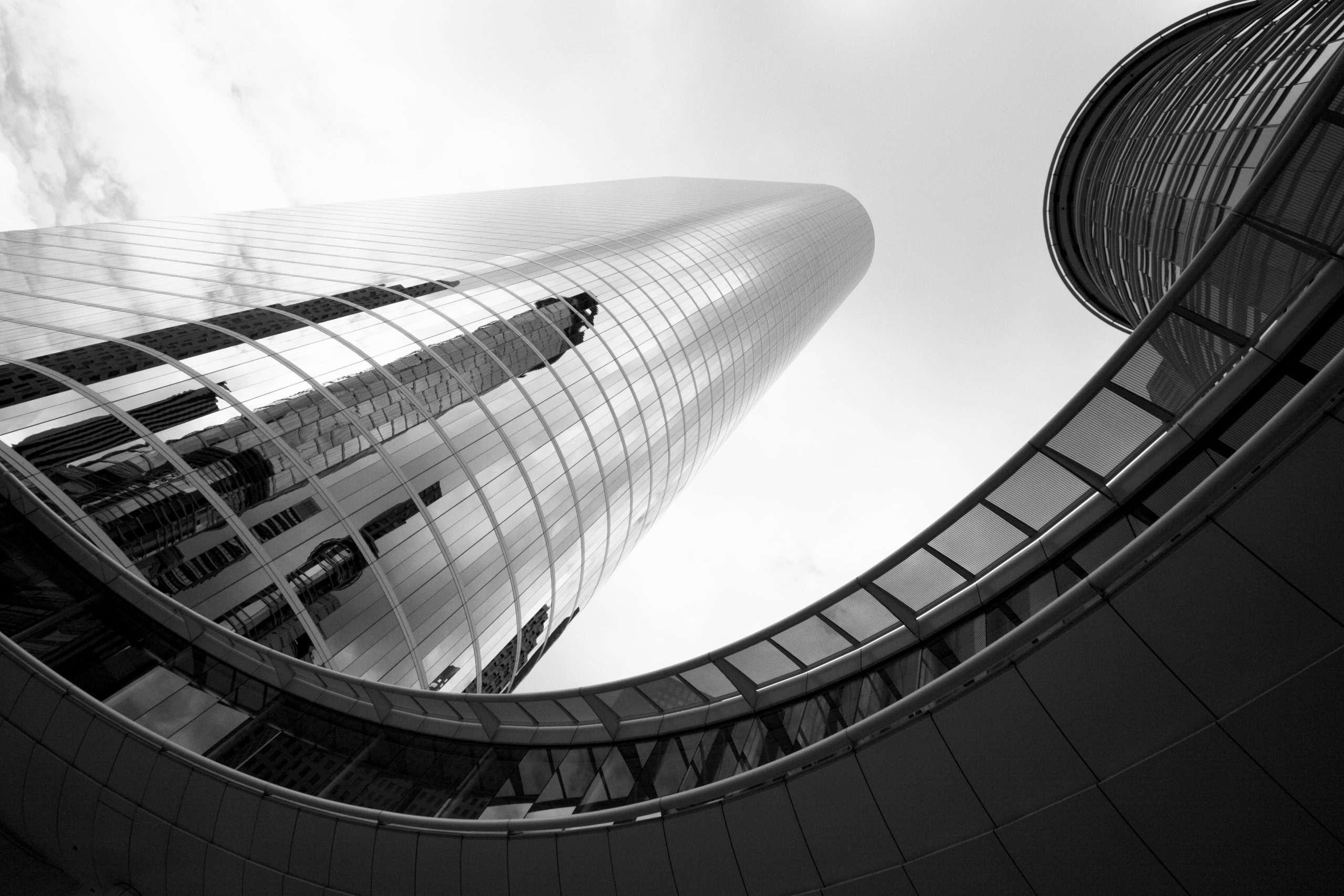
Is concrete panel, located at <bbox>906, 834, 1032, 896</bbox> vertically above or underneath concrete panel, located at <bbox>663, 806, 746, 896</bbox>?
above

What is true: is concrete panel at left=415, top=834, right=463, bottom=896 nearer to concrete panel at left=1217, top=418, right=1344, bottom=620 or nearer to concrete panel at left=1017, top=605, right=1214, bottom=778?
concrete panel at left=1017, top=605, right=1214, bottom=778

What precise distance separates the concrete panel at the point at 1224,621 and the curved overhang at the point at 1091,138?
143 feet

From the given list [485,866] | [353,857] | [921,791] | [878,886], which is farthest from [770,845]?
[353,857]

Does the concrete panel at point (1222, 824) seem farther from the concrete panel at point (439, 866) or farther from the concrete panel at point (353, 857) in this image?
the concrete panel at point (353, 857)

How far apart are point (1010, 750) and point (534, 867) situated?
692 centimetres

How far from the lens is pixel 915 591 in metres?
9.40

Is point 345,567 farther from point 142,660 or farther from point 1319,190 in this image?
point 1319,190

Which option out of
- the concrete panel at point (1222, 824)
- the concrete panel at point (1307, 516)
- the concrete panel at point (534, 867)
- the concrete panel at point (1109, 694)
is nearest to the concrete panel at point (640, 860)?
the concrete panel at point (534, 867)

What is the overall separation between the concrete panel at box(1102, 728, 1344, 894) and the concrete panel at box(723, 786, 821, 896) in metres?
3.65

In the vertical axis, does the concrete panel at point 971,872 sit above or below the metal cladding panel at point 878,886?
above

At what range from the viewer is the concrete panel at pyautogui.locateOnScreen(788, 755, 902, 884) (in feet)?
24.4

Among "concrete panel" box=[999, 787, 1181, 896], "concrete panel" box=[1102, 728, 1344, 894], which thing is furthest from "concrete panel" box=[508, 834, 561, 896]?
"concrete panel" box=[1102, 728, 1344, 894]

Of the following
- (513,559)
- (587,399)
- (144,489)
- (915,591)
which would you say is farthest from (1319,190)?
(587,399)

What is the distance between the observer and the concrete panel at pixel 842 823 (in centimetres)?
743
